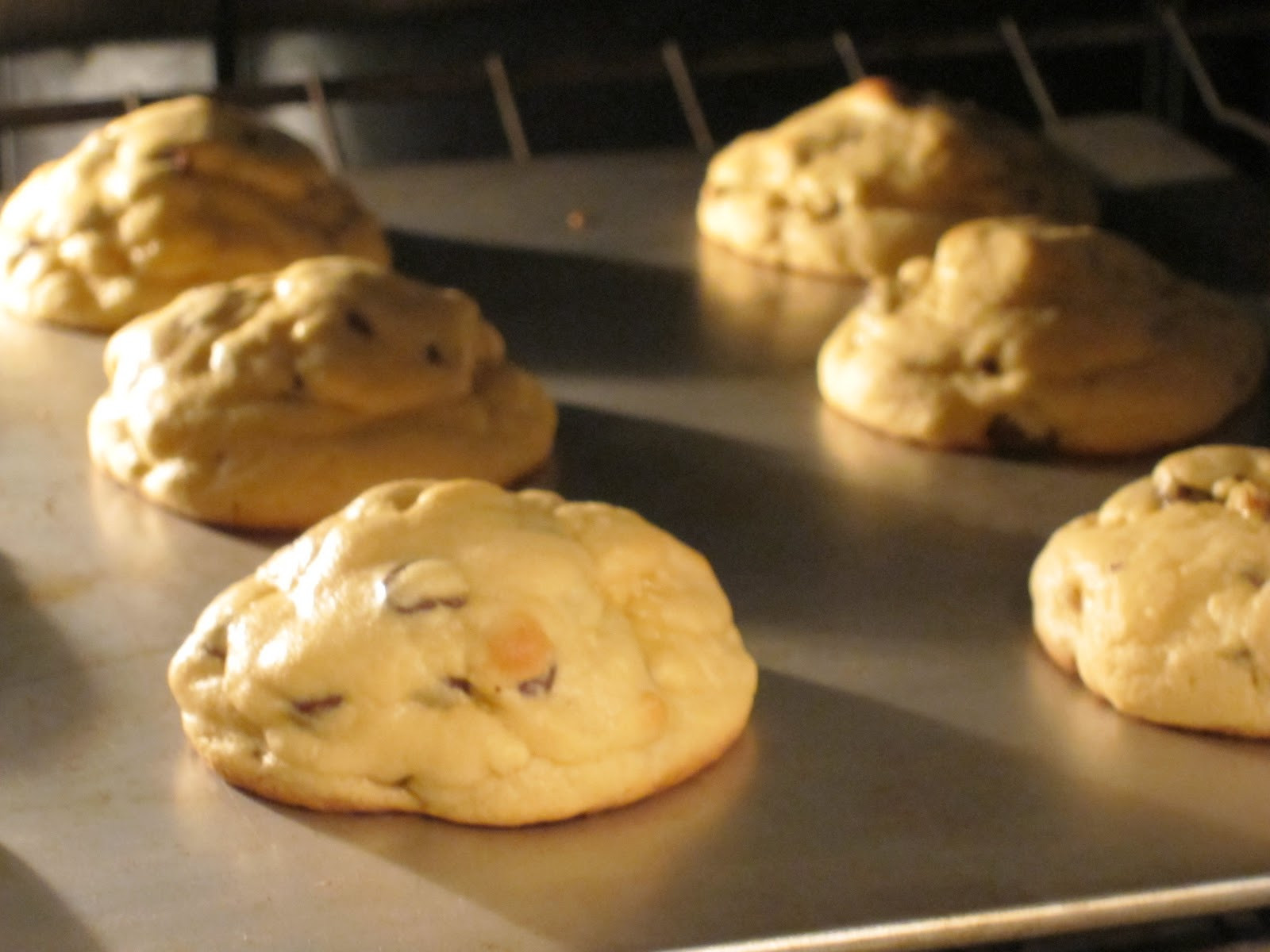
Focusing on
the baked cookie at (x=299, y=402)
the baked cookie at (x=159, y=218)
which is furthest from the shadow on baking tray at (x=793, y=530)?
the baked cookie at (x=159, y=218)

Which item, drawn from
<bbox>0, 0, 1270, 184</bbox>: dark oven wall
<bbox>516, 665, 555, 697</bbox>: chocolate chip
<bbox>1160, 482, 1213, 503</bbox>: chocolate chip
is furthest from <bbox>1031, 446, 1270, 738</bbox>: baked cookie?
<bbox>0, 0, 1270, 184</bbox>: dark oven wall

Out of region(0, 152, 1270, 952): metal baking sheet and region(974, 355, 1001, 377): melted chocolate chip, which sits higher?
region(974, 355, 1001, 377): melted chocolate chip

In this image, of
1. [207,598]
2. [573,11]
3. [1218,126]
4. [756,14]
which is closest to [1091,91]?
[1218,126]

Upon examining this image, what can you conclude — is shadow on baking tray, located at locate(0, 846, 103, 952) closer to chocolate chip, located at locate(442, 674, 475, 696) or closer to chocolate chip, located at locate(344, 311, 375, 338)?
chocolate chip, located at locate(442, 674, 475, 696)

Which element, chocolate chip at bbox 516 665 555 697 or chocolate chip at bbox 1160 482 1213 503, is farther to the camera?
chocolate chip at bbox 1160 482 1213 503

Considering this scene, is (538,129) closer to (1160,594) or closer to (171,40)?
(171,40)

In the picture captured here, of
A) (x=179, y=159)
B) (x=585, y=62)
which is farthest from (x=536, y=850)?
(x=585, y=62)

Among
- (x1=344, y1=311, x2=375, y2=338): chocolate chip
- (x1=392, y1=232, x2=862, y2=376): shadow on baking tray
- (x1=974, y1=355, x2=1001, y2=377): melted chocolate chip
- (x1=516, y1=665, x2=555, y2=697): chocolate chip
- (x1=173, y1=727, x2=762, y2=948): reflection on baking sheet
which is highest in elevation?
(x1=344, y1=311, x2=375, y2=338): chocolate chip
